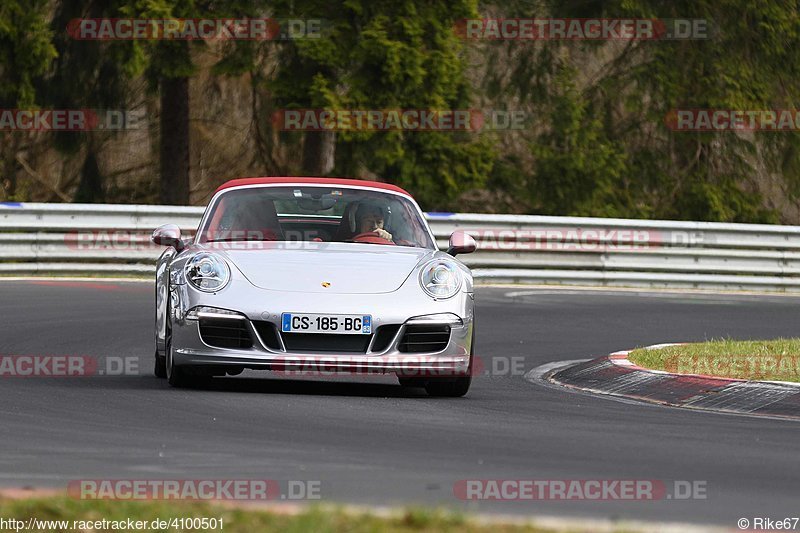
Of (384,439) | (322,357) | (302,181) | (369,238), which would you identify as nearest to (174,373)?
(322,357)

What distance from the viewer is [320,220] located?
36.3 feet

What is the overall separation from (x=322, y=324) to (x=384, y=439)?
1.87m

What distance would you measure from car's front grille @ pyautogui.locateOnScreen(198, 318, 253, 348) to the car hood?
269 millimetres

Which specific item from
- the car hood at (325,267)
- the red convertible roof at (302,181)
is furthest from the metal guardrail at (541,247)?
the car hood at (325,267)

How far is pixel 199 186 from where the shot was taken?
105ft

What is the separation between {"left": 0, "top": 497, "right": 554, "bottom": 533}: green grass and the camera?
5066mm

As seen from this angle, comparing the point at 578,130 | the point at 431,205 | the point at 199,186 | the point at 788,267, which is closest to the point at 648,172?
the point at 578,130

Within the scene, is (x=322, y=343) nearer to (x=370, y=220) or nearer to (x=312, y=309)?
(x=312, y=309)

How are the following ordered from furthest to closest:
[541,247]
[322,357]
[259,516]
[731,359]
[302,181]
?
[541,247], [731,359], [302,181], [322,357], [259,516]

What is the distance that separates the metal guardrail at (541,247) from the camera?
20.0 metres

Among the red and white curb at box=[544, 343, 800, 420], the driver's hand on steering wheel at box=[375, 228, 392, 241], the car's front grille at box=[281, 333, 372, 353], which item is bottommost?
the red and white curb at box=[544, 343, 800, 420]

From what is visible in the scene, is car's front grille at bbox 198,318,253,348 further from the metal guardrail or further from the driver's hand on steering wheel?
the metal guardrail

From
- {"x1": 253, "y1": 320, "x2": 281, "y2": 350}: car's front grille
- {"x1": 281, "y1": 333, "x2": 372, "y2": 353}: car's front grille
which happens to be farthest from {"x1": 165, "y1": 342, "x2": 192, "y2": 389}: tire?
{"x1": 281, "y1": 333, "x2": 372, "y2": 353}: car's front grille

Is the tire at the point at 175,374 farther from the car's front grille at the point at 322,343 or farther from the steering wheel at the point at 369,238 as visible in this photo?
the steering wheel at the point at 369,238
